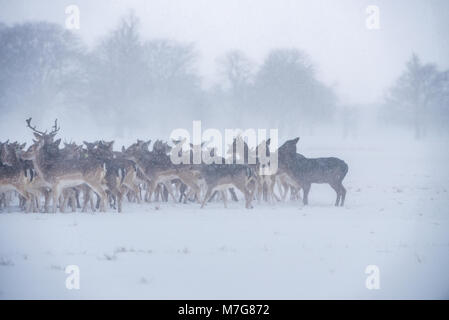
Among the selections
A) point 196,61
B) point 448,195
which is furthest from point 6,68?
point 448,195

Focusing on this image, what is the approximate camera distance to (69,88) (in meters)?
30.3

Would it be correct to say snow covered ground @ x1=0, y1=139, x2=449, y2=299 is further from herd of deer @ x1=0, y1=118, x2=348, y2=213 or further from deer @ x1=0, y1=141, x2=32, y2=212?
herd of deer @ x1=0, y1=118, x2=348, y2=213

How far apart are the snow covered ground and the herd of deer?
638 millimetres

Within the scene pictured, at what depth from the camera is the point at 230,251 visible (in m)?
7.45

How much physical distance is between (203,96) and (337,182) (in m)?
25.8

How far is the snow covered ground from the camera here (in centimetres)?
616

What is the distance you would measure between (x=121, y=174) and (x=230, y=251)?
5.52m

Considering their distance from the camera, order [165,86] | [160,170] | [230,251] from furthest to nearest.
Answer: [165,86]
[160,170]
[230,251]

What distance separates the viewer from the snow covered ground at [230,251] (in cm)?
616

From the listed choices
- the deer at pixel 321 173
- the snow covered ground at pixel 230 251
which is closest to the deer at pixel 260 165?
the deer at pixel 321 173
